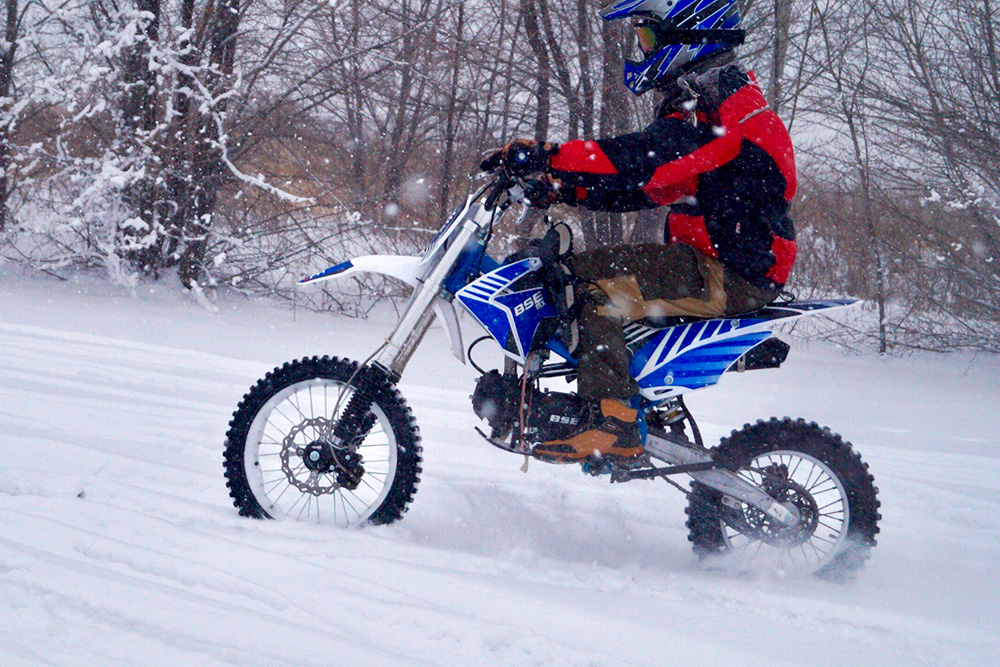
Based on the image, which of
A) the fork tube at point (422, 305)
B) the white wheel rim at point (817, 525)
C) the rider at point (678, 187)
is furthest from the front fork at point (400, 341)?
the white wheel rim at point (817, 525)

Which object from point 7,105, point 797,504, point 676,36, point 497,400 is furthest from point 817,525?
point 7,105

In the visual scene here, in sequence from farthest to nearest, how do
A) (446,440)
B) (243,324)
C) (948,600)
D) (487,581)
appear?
(243,324)
(446,440)
(948,600)
(487,581)

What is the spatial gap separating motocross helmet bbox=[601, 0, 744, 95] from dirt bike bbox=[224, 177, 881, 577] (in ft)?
2.48

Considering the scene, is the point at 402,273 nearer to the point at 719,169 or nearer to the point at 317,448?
the point at 317,448

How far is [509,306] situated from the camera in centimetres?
281

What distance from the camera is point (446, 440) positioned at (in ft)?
14.5

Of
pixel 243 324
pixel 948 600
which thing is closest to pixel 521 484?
pixel 948 600

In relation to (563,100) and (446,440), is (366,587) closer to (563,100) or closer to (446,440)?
(446,440)

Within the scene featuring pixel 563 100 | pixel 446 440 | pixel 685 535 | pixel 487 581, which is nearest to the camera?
pixel 487 581

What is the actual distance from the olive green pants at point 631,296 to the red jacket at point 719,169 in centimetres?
9

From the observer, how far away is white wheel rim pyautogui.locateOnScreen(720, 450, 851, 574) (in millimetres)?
2963

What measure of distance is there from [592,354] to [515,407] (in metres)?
0.37

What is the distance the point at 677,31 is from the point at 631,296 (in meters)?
1.01

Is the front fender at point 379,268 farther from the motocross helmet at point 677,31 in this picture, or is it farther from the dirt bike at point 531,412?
the motocross helmet at point 677,31
